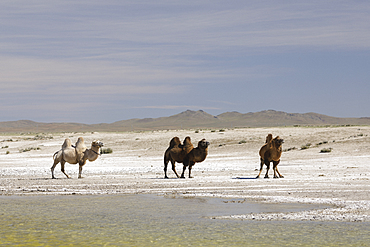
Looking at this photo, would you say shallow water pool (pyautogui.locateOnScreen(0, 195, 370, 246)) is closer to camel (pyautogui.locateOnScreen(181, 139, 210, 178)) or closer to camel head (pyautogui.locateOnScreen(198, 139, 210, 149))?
camel head (pyautogui.locateOnScreen(198, 139, 210, 149))

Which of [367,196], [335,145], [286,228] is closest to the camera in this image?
[286,228]

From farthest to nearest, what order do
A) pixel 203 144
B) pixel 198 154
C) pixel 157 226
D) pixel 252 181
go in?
pixel 198 154
pixel 203 144
pixel 252 181
pixel 157 226

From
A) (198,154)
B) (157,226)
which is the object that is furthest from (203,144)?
(157,226)

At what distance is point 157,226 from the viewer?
10.6 meters

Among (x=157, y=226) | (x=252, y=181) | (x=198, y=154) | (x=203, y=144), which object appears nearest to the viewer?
(x=157, y=226)

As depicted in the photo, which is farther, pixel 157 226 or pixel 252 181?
pixel 252 181

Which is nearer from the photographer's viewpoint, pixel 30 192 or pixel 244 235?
pixel 244 235

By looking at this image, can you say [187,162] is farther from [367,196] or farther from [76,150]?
[367,196]

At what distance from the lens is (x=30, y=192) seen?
55.3ft

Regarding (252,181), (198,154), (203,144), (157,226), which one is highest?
(203,144)

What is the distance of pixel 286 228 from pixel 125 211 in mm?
4183

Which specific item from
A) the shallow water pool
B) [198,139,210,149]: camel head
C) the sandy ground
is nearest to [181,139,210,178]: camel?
[198,139,210,149]: camel head

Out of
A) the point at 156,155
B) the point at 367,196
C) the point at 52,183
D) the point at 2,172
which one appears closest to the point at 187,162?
the point at 52,183

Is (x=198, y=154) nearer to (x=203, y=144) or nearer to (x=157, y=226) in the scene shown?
(x=203, y=144)
